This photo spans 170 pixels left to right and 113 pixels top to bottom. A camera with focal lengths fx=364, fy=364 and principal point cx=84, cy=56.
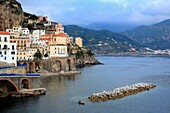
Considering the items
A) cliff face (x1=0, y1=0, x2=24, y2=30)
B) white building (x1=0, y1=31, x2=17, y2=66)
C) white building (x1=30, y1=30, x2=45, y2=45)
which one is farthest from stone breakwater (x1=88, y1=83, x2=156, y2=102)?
cliff face (x1=0, y1=0, x2=24, y2=30)

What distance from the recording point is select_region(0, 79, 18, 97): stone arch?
Answer: 162ft

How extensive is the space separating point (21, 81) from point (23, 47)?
33.0 meters

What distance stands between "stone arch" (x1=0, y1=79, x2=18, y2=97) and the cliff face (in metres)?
44.8

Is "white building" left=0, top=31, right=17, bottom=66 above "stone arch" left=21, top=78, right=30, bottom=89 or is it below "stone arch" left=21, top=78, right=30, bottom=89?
above

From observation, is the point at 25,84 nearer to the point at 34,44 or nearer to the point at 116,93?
the point at 116,93

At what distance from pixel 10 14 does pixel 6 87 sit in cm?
5028

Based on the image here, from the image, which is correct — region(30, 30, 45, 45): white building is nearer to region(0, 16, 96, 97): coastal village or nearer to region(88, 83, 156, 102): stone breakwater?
region(0, 16, 96, 97): coastal village

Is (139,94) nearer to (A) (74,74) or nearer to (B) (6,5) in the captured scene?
(A) (74,74)

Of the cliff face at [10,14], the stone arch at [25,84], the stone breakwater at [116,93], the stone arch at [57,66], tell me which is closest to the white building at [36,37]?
the cliff face at [10,14]

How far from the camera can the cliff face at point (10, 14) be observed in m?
94.8

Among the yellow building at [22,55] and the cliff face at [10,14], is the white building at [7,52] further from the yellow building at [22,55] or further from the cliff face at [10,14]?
the cliff face at [10,14]

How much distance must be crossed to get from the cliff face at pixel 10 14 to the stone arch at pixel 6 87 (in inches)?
1762

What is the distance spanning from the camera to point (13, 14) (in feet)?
322

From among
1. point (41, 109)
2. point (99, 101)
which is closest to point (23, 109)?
point (41, 109)
